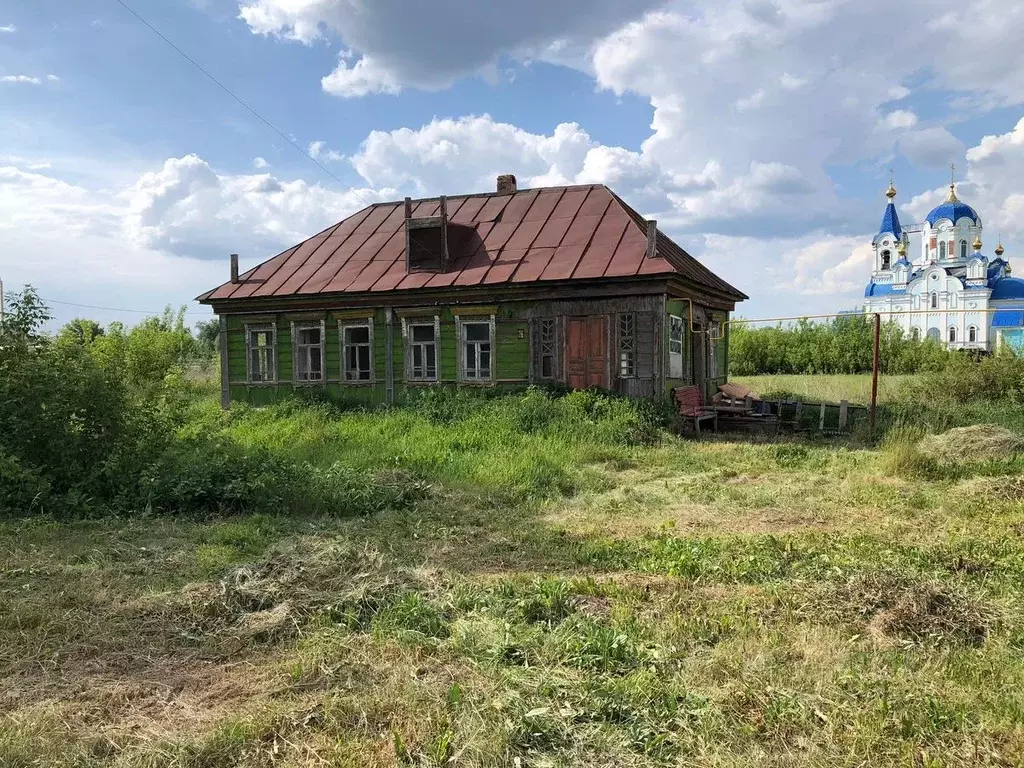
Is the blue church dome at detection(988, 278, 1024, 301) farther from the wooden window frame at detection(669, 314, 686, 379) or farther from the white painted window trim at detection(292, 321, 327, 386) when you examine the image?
the white painted window trim at detection(292, 321, 327, 386)

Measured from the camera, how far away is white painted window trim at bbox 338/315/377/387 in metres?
17.5

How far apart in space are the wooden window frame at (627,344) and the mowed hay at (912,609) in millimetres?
10285

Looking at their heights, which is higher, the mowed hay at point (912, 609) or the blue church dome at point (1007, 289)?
the blue church dome at point (1007, 289)

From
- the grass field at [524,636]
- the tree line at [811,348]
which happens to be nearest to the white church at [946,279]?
the tree line at [811,348]

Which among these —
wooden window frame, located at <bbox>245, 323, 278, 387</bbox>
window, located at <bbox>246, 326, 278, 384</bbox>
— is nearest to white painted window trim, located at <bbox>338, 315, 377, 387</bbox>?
wooden window frame, located at <bbox>245, 323, 278, 387</bbox>

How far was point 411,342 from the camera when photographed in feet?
56.2

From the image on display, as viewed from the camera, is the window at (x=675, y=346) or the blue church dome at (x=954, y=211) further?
the blue church dome at (x=954, y=211)

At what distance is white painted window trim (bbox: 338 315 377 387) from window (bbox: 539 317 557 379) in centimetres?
422

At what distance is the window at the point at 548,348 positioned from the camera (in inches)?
618

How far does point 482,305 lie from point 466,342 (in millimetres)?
938

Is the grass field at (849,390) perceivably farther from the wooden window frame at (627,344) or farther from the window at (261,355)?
the window at (261,355)

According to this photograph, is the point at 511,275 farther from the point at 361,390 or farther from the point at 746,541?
the point at 746,541

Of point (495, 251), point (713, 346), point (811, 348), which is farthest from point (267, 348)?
point (811, 348)

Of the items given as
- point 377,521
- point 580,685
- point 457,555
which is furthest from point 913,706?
point 377,521
